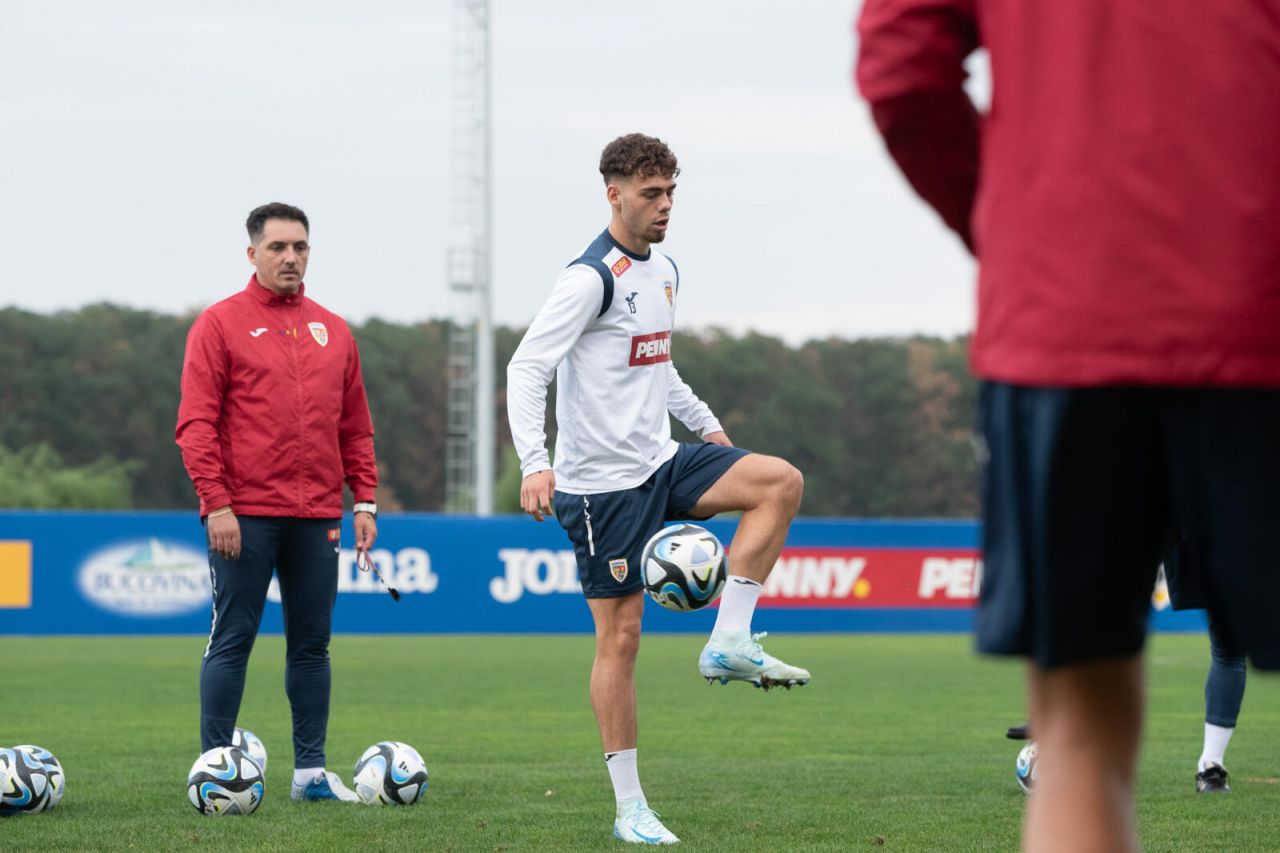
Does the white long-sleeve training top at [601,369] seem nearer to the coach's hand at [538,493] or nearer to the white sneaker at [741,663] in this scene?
the coach's hand at [538,493]

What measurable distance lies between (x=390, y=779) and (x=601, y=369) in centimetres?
198

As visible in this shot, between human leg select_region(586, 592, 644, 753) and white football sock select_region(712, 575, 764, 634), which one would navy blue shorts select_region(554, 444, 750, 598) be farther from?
white football sock select_region(712, 575, 764, 634)

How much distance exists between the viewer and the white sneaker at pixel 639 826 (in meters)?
5.85

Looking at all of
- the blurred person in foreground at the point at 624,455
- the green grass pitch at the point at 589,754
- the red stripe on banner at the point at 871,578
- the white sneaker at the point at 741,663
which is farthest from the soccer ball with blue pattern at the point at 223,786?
the red stripe on banner at the point at 871,578

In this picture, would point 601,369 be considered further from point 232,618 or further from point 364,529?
point 232,618

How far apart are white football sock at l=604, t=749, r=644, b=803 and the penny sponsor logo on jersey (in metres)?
1.39

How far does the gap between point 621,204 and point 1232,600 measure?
4085mm

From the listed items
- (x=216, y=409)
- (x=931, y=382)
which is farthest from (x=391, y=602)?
(x=931, y=382)

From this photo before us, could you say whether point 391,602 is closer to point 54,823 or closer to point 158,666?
point 158,666

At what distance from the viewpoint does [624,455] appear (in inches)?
241

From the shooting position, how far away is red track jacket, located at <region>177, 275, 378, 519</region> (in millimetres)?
6824

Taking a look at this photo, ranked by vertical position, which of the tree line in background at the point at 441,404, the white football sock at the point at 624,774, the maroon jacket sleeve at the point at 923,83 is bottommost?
the tree line in background at the point at 441,404

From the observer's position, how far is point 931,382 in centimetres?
8031

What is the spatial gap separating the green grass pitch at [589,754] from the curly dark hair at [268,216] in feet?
7.74
